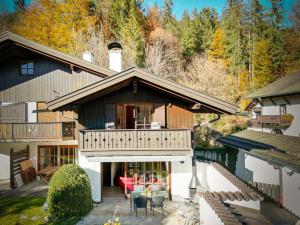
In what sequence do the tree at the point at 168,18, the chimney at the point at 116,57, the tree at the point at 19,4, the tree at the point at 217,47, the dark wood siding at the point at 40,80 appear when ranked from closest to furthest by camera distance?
the dark wood siding at the point at 40,80, the chimney at the point at 116,57, the tree at the point at 217,47, the tree at the point at 19,4, the tree at the point at 168,18

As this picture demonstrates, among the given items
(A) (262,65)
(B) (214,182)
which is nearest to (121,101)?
(B) (214,182)

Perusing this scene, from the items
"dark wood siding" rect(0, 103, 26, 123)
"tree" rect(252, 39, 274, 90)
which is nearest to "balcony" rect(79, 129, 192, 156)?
"dark wood siding" rect(0, 103, 26, 123)

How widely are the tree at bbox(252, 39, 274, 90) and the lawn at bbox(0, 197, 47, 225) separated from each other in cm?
3381

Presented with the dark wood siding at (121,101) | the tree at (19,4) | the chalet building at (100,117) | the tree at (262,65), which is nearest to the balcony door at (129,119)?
the chalet building at (100,117)

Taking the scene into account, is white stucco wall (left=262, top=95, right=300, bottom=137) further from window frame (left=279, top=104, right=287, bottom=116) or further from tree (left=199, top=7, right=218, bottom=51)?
tree (left=199, top=7, right=218, bottom=51)

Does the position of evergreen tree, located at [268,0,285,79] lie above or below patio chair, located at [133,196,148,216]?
above

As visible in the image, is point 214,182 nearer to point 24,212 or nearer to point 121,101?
point 121,101

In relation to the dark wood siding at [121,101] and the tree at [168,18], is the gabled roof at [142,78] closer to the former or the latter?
the dark wood siding at [121,101]

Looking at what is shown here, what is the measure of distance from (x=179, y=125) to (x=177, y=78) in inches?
956

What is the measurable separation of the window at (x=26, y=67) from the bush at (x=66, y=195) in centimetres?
880

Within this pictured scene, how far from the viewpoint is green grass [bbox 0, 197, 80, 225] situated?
10.7 meters

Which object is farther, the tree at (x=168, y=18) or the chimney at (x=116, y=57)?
the tree at (x=168, y=18)

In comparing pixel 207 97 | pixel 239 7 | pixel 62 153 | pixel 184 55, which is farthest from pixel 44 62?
pixel 239 7

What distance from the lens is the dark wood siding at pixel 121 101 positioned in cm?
1398
